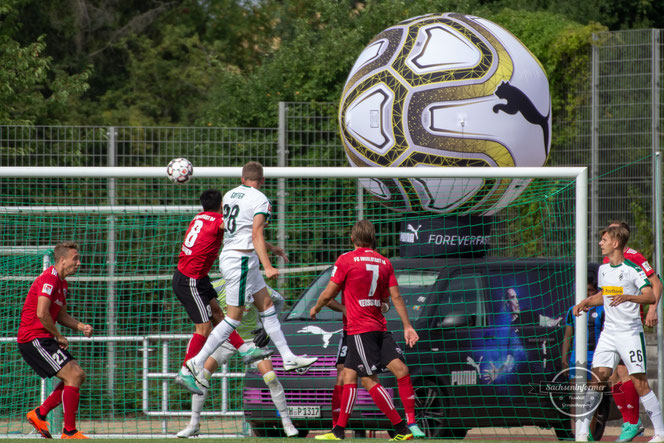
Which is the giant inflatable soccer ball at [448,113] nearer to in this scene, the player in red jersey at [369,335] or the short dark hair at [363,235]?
the short dark hair at [363,235]

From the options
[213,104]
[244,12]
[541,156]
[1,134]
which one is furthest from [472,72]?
[244,12]

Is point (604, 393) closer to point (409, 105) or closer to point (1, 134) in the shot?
point (409, 105)

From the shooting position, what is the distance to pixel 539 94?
33.3 feet

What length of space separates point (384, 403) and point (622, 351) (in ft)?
7.40

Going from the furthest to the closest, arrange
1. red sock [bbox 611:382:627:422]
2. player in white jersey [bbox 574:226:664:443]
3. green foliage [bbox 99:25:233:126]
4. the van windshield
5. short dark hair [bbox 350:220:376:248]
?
green foliage [bbox 99:25:233:126] → the van windshield → red sock [bbox 611:382:627:422] → player in white jersey [bbox 574:226:664:443] → short dark hair [bbox 350:220:376:248]

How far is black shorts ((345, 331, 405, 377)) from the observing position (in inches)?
325

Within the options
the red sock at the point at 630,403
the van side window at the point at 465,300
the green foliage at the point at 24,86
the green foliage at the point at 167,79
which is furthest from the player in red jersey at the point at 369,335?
the green foliage at the point at 167,79

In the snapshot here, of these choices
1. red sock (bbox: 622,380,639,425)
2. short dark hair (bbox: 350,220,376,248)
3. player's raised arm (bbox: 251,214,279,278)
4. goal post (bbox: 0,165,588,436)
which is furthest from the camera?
goal post (bbox: 0,165,588,436)

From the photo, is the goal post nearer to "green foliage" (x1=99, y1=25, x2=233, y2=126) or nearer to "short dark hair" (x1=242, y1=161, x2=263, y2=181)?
"short dark hair" (x1=242, y1=161, x2=263, y2=181)

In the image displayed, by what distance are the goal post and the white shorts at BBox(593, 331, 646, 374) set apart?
0.51 metres

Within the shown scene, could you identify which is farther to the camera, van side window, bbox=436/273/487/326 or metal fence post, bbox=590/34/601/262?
metal fence post, bbox=590/34/601/262

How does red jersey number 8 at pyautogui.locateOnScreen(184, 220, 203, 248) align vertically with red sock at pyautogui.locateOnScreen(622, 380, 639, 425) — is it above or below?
above

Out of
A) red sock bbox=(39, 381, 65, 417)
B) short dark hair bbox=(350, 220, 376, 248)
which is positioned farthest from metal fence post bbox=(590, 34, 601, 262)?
red sock bbox=(39, 381, 65, 417)

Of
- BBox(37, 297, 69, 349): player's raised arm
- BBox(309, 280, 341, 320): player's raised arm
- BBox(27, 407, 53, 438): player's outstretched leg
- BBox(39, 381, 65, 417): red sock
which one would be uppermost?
BBox(309, 280, 341, 320): player's raised arm
